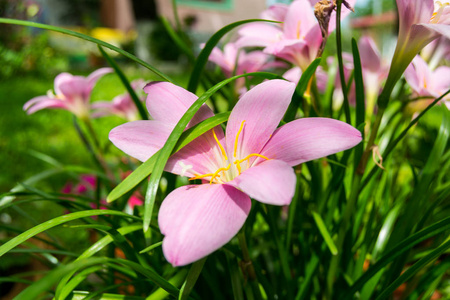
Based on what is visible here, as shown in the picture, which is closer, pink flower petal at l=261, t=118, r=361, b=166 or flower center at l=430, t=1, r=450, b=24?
pink flower petal at l=261, t=118, r=361, b=166

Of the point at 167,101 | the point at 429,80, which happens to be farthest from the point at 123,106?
the point at 429,80

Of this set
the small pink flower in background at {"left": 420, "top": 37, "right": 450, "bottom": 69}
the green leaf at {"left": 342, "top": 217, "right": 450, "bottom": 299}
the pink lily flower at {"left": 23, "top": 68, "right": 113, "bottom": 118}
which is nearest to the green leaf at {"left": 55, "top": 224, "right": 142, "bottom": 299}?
the green leaf at {"left": 342, "top": 217, "right": 450, "bottom": 299}

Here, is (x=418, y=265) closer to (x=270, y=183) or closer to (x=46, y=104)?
(x=270, y=183)

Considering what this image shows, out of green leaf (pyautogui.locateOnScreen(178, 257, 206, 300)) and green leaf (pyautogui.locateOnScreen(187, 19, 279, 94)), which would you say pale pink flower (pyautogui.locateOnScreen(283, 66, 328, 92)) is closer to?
green leaf (pyautogui.locateOnScreen(187, 19, 279, 94))

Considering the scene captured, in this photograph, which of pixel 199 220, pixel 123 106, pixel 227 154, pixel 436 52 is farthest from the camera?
pixel 123 106

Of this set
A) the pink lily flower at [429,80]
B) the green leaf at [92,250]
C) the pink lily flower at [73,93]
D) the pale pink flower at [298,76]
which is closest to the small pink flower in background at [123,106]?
the pink lily flower at [73,93]

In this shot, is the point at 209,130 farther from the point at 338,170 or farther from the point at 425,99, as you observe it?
the point at 425,99

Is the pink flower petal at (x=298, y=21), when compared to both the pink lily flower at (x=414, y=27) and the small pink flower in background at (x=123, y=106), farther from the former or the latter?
the small pink flower in background at (x=123, y=106)
